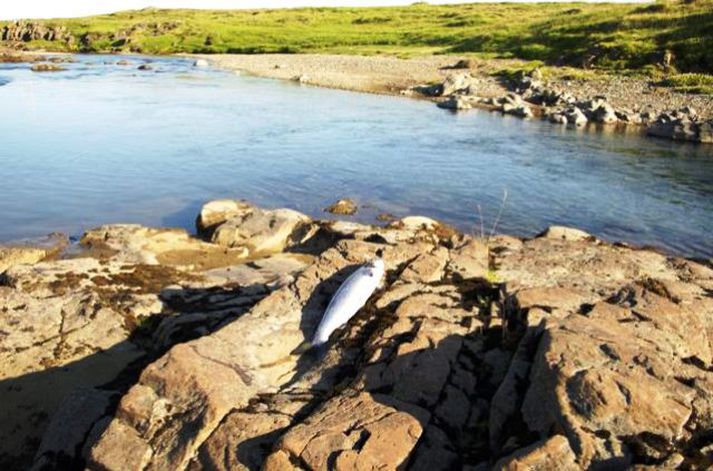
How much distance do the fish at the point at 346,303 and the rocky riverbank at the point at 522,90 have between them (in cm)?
3011

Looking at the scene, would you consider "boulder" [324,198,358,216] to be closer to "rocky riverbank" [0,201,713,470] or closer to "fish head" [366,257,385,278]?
"rocky riverbank" [0,201,713,470]


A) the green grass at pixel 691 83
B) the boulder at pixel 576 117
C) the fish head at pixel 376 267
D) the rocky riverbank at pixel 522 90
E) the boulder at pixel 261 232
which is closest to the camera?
the fish head at pixel 376 267

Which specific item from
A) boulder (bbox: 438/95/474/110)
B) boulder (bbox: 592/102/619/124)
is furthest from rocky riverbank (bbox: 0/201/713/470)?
boulder (bbox: 438/95/474/110)

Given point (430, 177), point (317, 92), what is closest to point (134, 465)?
point (430, 177)

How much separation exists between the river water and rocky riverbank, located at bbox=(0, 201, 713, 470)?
8.20m

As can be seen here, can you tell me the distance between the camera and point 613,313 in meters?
7.85

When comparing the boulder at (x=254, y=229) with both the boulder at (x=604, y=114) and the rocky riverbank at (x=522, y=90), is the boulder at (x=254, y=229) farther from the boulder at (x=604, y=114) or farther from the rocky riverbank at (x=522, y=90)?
the boulder at (x=604, y=114)

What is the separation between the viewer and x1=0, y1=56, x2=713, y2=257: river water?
810 inches

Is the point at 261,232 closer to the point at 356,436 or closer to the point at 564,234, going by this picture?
the point at 564,234

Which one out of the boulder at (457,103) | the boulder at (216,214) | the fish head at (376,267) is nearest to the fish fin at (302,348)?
the fish head at (376,267)

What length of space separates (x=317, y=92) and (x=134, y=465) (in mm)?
46666

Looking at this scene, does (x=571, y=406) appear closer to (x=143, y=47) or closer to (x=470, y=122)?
(x=470, y=122)

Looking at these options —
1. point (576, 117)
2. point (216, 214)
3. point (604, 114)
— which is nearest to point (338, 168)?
point (216, 214)

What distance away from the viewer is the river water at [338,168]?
67.5ft
